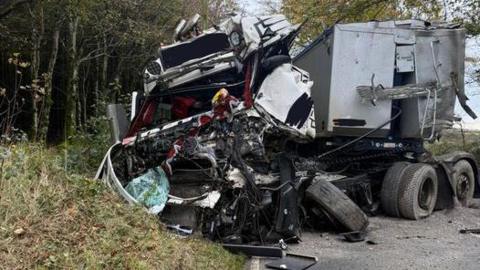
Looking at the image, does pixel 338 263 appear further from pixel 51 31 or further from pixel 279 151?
pixel 51 31

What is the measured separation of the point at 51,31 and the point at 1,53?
194 cm

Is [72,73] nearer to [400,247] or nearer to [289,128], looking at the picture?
[289,128]

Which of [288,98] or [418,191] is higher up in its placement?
[288,98]

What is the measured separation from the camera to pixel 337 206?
6.79 m

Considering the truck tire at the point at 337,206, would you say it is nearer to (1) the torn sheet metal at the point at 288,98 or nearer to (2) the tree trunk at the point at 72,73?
(1) the torn sheet metal at the point at 288,98

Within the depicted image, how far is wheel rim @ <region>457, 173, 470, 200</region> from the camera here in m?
9.08

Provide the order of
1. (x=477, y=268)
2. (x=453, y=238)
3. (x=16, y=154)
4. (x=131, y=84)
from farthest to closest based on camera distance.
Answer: (x=131, y=84) → (x=453, y=238) → (x=477, y=268) → (x=16, y=154)

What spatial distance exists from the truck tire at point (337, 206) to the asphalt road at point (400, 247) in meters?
0.20

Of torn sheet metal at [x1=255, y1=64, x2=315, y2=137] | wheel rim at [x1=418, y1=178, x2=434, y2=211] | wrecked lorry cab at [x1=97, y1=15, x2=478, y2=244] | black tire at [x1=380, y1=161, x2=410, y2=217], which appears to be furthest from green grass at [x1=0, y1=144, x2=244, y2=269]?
wheel rim at [x1=418, y1=178, x2=434, y2=211]

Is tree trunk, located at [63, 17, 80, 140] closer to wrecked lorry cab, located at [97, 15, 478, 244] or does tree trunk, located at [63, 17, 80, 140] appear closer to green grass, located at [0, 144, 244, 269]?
wrecked lorry cab, located at [97, 15, 478, 244]

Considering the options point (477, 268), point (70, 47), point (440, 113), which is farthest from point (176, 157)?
point (70, 47)

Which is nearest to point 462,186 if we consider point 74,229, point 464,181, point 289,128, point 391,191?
point 464,181

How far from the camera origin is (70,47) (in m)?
15.1

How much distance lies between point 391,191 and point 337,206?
4.73 ft
